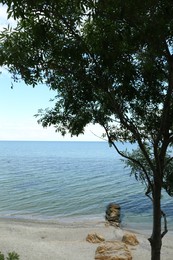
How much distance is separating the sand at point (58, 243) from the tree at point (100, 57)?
1096 cm

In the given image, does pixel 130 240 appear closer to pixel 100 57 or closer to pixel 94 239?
pixel 94 239

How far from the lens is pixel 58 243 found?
22.1m

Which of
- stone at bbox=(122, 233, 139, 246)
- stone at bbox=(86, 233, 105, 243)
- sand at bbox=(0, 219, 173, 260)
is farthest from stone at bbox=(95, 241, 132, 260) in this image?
stone at bbox=(86, 233, 105, 243)

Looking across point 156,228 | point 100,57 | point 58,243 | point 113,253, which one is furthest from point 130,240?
point 100,57

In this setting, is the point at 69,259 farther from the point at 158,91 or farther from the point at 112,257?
the point at 158,91

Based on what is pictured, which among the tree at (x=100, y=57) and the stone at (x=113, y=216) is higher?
the tree at (x=100, y=57)

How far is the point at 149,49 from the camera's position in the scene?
8.59m

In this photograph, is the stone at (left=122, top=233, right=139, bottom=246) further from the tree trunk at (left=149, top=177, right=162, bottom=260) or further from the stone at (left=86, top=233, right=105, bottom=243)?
the tree trunk at (left=149, top=177, right=162, bottom=260)

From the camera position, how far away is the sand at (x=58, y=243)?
19.1m

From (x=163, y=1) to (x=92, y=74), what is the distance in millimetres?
2727

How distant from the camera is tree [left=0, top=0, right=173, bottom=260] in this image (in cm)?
748

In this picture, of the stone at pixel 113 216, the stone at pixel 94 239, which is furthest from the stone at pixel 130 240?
the stone at pixel 113 216

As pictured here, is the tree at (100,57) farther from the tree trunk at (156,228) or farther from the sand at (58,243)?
the sand at (58,243)

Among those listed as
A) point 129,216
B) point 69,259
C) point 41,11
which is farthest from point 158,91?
point 129,216
